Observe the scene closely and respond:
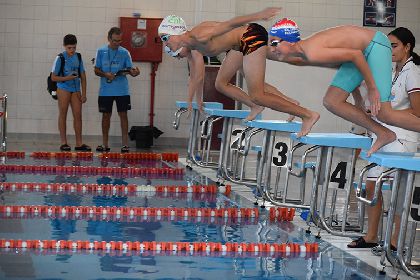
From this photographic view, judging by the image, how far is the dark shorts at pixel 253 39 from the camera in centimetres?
883

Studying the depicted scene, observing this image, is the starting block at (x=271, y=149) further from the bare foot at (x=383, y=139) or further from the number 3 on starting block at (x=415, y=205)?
the number 3 on starting block at (x=415, y=205)

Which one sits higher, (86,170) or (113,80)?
(113,80)

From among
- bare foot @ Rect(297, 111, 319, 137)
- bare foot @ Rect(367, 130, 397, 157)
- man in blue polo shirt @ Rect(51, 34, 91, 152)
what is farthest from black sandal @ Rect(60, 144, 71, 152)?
bare foot @ Rect(367, 130, 397, 157)

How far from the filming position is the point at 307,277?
6250 millimetres

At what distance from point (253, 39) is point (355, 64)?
2224 millimetres

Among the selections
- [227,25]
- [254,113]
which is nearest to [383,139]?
[227,25]

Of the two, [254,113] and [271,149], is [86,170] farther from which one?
[271,149]

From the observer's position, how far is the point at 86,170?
1200 cm

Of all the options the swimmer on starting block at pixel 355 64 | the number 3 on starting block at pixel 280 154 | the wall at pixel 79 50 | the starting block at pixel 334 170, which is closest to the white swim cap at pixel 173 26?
the number 3 on starting block at pixel 280 154

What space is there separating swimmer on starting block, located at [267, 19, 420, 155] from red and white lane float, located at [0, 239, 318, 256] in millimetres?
1111

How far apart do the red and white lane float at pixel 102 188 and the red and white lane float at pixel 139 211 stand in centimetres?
140

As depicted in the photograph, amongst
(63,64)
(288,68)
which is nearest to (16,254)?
(63,64)

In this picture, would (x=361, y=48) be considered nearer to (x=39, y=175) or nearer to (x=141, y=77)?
(x=39, y=175)

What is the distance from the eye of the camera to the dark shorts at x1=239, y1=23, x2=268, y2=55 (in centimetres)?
883
